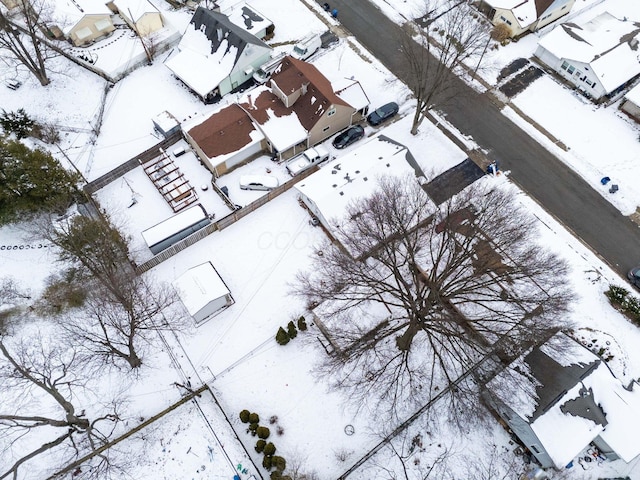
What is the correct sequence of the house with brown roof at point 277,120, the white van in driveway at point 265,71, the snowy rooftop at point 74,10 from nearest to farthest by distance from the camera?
the house with brown roof at point 277,120
the white van in driveway at point 265,71
the snowy rooftop at point 74,10

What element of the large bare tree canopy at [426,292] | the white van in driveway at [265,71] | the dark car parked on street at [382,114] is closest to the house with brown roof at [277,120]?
the dark car parked on street at [382,114]

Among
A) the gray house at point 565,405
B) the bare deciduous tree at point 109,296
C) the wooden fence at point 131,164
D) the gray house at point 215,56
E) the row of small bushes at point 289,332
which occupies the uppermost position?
the gray house at point 215,56

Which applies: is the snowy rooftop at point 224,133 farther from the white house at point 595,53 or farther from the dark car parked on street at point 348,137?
the white house at point 595,53

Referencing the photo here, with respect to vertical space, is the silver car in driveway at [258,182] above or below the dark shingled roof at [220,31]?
below

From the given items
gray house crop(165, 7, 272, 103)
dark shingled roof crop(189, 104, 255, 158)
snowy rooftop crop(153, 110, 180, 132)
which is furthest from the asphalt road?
snowy rooftop crop(153, 110, 180, 132)

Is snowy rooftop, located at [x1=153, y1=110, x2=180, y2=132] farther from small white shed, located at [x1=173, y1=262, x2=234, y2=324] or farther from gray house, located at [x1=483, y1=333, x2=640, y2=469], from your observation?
gray house, located at [x1=483, y1=333, x2=640, y2=469]

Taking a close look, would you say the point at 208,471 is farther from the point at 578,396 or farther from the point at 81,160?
the point at 81,160

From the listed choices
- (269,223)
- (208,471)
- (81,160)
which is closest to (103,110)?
(81,160)

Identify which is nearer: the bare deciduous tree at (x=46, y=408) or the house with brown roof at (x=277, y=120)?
the bare deciduous tree at (x=46, y=408)
